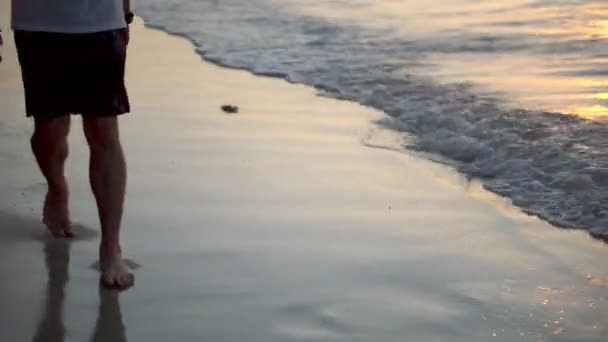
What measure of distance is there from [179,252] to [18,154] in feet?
5.33

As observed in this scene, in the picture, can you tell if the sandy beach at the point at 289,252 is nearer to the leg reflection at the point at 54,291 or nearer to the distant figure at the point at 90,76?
the leg reflection at the point at 54,291

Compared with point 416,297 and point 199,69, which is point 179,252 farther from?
point 199,69

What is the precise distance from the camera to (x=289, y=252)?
3531 mm

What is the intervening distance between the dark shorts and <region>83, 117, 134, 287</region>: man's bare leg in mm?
74

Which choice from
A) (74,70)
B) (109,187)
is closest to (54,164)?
(109,187)

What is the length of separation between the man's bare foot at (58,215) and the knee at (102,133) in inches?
19.1

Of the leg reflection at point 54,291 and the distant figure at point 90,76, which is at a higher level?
the distant figure at point 90,76

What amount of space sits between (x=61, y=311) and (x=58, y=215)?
2.33 ft

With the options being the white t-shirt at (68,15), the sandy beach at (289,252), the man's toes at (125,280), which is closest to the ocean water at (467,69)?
the sandy beach at (289,252)

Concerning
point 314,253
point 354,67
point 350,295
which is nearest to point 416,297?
point 350,295

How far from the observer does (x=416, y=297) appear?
10.4 ft

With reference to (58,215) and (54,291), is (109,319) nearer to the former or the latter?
(54,291)

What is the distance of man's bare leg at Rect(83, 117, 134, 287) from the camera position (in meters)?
3.23

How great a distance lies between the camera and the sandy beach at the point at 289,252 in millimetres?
2971
